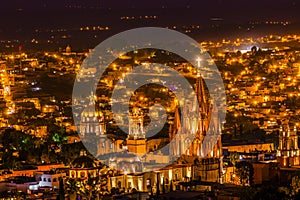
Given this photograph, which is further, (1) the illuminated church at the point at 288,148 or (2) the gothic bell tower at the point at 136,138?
(2) the gothic bell tower at the point at 136,138

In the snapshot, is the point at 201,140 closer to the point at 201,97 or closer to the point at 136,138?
the point at 201,97

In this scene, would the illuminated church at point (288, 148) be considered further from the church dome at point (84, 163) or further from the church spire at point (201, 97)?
the church dome at point (84, 163)

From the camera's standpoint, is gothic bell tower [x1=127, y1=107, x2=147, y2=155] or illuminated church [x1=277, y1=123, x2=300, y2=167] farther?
gothic bell tower [x1=127, y1=107, x2=147, y2=155]

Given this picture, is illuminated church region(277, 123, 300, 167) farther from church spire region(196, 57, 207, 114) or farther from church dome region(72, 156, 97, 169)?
church dome region(72, 156, 97, 169)

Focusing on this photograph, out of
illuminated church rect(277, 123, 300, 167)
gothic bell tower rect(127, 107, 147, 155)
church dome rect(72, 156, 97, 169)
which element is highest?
gothic bell tower rect(127, 107, 147, 155)

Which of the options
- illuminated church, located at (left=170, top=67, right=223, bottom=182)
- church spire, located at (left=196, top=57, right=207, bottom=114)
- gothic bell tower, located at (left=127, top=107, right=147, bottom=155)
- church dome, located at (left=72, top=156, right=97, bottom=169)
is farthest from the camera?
gothic bell tower, located at (left=127, top=107, right=147, bottom=155)

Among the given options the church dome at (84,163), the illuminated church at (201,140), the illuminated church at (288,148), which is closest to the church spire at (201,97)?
the illuminated church at (201,140)

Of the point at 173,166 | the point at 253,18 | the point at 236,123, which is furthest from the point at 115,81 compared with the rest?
the point at 253,18

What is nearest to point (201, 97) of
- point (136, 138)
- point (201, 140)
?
point (201, 140)

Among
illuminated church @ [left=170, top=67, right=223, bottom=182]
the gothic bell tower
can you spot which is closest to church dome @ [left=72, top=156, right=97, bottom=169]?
illuminated church @ [left=170, top=67, right=223, bottom=182]

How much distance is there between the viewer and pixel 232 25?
170750 millimetres

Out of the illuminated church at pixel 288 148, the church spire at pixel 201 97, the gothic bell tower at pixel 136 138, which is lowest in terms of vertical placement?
the illuminated church at pixel 288 148

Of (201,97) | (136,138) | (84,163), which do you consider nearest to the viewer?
→ (84,163)

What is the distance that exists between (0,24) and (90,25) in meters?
15.1
